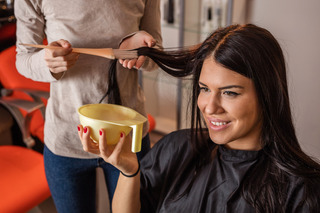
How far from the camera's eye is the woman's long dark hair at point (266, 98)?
105cm

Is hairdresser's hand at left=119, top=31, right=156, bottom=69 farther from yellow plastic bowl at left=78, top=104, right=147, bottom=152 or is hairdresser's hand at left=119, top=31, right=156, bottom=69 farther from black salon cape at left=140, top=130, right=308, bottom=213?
black salon cape at left=140, top=130, right=308, bottom=213

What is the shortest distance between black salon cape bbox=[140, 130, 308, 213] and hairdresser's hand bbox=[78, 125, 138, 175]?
0.19 meters

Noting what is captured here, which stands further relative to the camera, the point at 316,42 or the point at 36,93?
the point at 316,42

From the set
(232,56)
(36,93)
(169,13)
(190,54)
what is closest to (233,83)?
(232,56)

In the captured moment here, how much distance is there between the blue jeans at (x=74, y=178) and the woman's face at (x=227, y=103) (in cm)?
39

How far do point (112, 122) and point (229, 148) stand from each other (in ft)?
1.54

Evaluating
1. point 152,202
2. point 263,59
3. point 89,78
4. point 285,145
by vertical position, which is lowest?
point 152,202

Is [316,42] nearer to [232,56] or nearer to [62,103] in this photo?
[232,56]

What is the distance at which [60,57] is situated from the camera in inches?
44.4

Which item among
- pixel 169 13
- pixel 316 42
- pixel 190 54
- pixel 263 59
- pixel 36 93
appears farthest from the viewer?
pixel 169 13

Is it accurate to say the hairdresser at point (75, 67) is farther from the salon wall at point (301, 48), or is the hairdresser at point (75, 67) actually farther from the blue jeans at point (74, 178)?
the salon wall at point (301, 48)

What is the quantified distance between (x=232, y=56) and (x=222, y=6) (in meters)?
1.71

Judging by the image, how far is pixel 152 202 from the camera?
51.9 inches

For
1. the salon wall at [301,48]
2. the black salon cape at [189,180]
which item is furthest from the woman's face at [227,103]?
the salon wall at [301,48]
